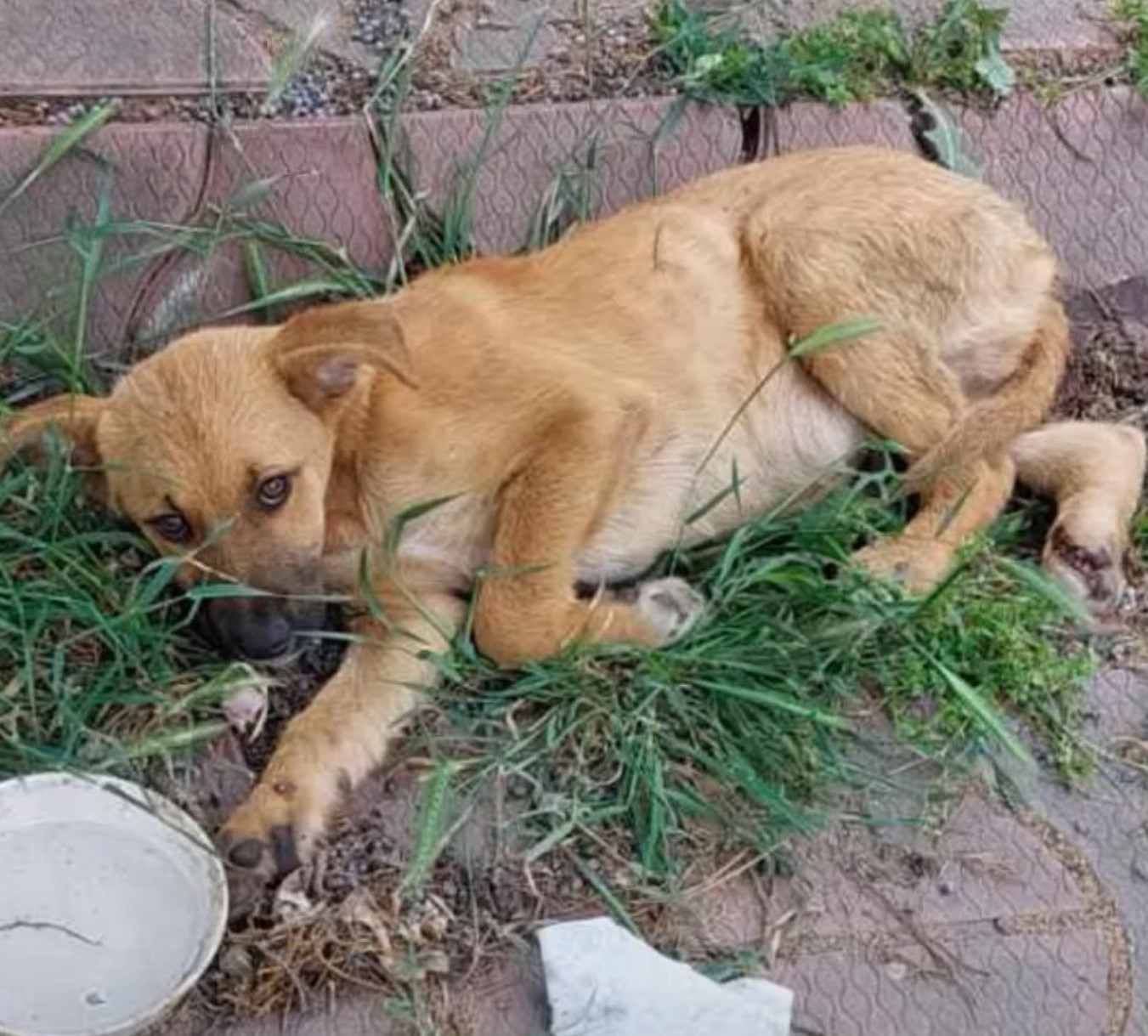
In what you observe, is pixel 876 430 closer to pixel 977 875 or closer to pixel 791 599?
pixel 791 599

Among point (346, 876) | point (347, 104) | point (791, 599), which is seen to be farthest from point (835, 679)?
point (347, 104)

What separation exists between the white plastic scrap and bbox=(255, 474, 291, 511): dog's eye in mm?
893

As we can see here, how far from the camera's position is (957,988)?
4.52m

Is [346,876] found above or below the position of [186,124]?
below

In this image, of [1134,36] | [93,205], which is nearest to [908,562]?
[1134,36]

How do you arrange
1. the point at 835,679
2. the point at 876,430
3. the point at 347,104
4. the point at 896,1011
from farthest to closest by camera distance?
the point at 347,104
the point at 876,430
the point at 835,679
the point at 896,1011

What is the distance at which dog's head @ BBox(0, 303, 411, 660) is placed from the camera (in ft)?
14.9

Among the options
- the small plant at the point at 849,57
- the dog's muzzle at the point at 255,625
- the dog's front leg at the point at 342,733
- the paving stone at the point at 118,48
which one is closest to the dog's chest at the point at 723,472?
the dog's front leg at the point at 342,733

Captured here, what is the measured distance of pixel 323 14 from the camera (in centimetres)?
577

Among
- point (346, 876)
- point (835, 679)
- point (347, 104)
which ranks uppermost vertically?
point (347, 104)

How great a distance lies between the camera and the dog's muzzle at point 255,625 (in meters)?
4.60

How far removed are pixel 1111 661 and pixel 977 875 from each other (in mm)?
641

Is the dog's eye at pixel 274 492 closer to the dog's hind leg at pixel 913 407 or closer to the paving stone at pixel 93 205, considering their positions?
the paving stone at pixel 93 205

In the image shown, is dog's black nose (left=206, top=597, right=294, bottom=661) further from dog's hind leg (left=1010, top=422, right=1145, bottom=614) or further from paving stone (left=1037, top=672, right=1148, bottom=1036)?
dog's hind leg (left=1010, top=422, right=1145, bottom=614)
